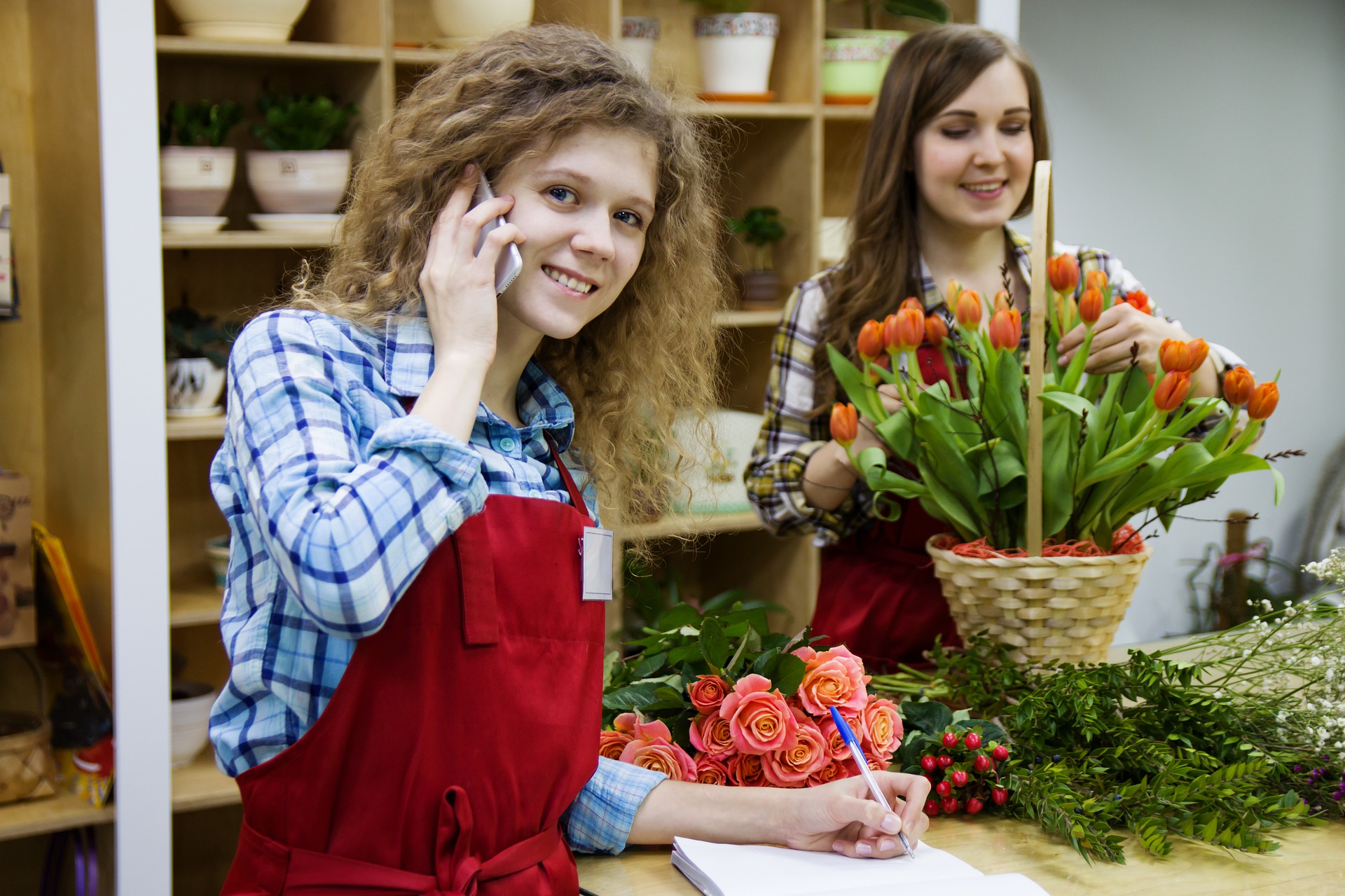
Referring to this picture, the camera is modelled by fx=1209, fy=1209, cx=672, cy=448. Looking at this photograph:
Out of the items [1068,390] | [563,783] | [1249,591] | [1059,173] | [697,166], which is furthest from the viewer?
[1249,591]

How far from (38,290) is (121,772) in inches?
39.2

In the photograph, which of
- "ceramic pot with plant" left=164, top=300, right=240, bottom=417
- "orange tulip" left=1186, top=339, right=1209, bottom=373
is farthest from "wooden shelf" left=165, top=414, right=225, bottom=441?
"orange tulip" left=1186, top=339, right=1209, bottom=373

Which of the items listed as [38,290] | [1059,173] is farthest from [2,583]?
[1059,173]

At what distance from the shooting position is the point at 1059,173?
372cm

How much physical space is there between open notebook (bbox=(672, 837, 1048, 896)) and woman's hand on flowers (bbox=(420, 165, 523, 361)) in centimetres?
46

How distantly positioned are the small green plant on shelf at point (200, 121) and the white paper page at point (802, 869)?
182 centimetres

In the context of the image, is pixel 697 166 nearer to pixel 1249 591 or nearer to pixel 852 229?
pixel 852 229

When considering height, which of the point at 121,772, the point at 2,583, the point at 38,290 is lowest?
the point at 121,772

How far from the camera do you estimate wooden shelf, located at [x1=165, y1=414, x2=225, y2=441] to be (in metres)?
2.30

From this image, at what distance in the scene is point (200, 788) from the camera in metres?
2.34

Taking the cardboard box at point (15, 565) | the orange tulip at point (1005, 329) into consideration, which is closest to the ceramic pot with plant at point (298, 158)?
the cardboard box at point (15, 565)

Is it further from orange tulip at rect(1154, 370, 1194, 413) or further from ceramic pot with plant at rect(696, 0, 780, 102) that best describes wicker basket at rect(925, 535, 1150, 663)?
ceramic pot with plant at rect(696, 0, 780, 102)

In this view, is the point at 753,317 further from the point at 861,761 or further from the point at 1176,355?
the point at 861,761

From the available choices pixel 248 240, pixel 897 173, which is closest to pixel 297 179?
pixel 248 240
